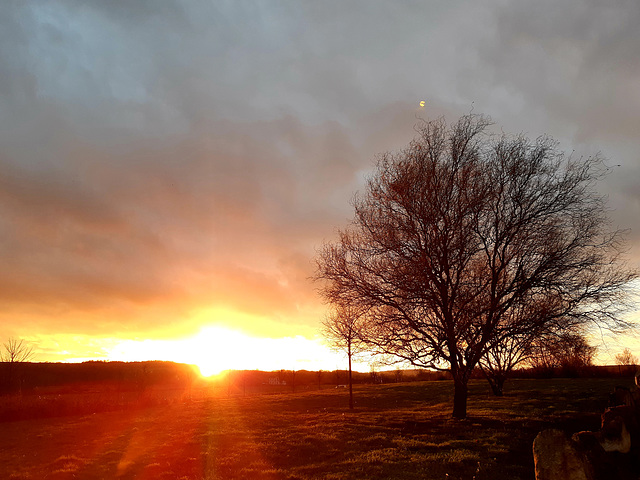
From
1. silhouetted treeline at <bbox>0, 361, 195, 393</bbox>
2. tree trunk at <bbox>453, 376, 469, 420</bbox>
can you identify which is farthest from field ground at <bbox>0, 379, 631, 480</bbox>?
silhouetted treeline at <bbox>0, 361, 195, 393</bbox>

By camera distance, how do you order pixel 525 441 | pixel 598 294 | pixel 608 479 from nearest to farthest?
1. pixel 608 479
2. pixel 525 441
3. pixel 598 294

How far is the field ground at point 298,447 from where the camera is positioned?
11.4m

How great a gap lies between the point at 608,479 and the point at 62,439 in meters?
22.3

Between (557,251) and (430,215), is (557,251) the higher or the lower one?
the lower one

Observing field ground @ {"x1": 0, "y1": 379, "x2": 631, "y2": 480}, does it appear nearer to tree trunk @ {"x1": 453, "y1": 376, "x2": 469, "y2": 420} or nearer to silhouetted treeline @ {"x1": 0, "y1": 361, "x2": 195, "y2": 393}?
tree trunk @ {"x1": 453, "y1": 376, "x2": 469, "y2": 420}

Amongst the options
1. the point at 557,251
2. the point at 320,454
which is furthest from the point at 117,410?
the point at 557,251

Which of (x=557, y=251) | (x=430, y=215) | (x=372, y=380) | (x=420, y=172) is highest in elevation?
(x=420, y=172)

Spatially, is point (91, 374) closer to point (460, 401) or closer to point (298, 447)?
point (298, 447)

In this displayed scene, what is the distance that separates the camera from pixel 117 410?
33.3 meters

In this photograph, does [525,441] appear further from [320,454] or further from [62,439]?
[62,439]

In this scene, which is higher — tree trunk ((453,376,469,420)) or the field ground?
tree trunk ((453,376,469,420))

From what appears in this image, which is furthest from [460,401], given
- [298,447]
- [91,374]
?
[91,374]

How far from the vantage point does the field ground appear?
11.4 meters

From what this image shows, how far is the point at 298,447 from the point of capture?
49.5 ft
